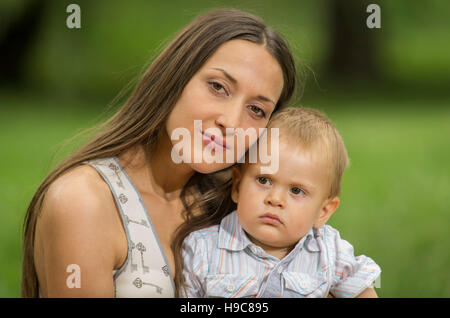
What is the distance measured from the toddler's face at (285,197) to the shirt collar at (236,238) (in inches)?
1.6

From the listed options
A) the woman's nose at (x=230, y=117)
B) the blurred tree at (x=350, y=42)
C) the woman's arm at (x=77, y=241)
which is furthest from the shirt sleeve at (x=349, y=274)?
the blurred tree at (x=350, y=42)

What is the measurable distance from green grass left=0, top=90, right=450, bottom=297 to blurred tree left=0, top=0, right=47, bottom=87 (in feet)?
1.97

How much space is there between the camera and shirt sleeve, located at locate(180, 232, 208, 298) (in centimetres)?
212

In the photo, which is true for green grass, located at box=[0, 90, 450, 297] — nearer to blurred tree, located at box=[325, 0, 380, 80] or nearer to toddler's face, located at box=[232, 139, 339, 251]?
blurred tree, located at box=[325, 0, 380, 80]

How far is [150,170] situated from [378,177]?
365 cm

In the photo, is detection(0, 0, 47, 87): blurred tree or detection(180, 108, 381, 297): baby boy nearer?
detection(180, 108, 381, 297): baby boy

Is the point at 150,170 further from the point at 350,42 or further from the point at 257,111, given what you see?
the point at 350,42

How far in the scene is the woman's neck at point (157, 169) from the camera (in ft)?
7.66

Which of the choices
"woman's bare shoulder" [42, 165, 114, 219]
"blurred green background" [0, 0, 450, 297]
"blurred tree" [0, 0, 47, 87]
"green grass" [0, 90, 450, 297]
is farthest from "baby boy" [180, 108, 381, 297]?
"blurred tree" [0, 0, 47, 87]

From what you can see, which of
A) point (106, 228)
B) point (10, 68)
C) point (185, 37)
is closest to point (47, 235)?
point (106, 228)

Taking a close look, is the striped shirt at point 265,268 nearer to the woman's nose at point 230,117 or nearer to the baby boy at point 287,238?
the baby boy at point 287,238

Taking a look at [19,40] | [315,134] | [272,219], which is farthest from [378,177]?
[19,40]

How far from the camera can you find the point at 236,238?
2164 mm
